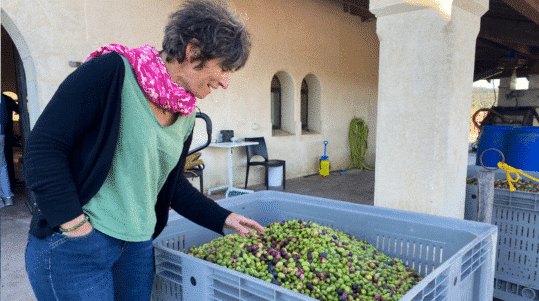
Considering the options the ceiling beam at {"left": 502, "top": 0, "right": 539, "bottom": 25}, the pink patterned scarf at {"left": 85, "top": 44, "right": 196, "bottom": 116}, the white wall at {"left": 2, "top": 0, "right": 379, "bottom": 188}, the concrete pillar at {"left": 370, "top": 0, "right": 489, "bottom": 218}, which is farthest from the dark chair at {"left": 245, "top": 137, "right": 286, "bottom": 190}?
the pink patterned scarf at {"left": 85, "top": 44, "right": 196, "bottom": 116}

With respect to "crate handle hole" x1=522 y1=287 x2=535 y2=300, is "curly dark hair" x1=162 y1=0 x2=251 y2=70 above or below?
above

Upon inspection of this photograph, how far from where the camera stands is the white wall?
153 inches

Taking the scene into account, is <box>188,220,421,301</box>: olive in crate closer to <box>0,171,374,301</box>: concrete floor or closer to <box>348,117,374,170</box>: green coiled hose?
<box>0,171,374,301</box>: concrete floor

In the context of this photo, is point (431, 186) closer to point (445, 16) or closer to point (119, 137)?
point (445, 16)

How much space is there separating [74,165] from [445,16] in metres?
2.12

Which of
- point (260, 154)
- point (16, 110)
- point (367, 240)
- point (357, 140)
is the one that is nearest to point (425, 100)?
point (367, 240)

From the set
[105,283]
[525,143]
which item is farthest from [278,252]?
[525,143]

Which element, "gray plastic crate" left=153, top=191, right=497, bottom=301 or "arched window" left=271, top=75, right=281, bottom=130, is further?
"arched window" left=271, top=75, right=281, bottom=130

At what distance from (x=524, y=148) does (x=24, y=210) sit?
5812 millimetres

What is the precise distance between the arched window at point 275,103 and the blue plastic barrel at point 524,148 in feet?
14.8

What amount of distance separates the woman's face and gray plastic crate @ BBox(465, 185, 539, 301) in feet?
7.09

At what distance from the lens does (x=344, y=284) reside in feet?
4.40

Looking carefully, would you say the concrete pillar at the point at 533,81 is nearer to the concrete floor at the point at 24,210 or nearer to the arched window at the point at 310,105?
the concrete floor at the point at 24,210

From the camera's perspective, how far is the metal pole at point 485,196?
2.13 meters
